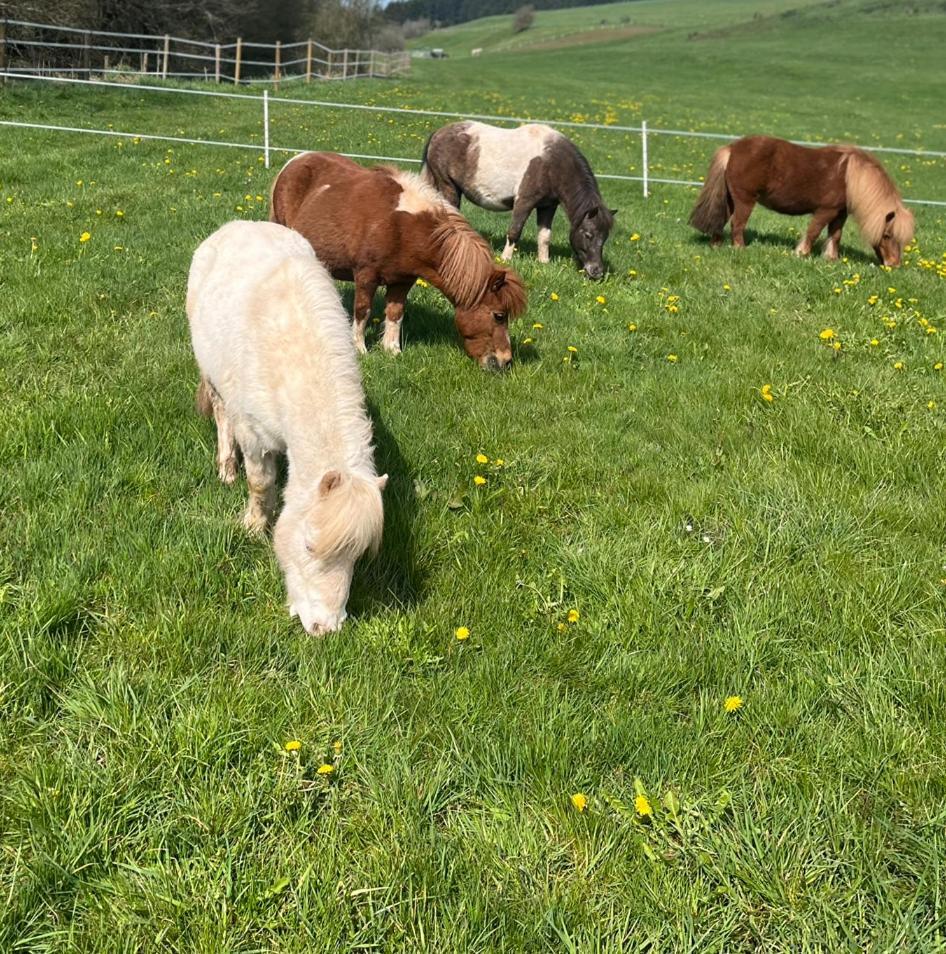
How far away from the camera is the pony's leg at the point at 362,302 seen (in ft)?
21.4

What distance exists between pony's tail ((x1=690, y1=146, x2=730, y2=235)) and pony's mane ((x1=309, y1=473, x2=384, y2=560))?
1009 centimetres

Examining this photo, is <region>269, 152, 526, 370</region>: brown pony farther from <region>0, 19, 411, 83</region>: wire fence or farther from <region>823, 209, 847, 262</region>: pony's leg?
<region>0, 19, 411, 83</region>: wire fence

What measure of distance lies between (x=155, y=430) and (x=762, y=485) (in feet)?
13.2

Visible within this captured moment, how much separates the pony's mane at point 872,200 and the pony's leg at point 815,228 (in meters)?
0.32

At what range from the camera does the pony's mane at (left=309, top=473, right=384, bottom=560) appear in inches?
112

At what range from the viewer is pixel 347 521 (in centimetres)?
284

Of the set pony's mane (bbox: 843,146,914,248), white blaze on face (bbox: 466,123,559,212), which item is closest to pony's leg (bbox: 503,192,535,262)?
white blaze on face (bbox: 466,123,559,212)

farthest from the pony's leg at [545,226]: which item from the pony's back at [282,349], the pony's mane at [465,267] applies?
the pony's back at [282,349]

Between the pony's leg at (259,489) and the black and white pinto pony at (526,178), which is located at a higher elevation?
the black and white pinto pony at (526,178)

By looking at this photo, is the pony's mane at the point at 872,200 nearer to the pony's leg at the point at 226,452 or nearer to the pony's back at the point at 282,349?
the pony's back at the point at 282,349

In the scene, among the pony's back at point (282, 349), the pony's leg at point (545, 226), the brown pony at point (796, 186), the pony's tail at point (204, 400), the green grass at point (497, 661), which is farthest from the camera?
the brown pony at point (796, 186)

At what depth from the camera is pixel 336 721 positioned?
2730 millimetres

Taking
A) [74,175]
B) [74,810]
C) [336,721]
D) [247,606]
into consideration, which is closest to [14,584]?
[247,606]

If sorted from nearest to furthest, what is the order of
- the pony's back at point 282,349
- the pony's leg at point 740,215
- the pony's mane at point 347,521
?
the pony's mane at point 347,521 < the pony's back at point 282,349 < the pony's leg at point 740,215
